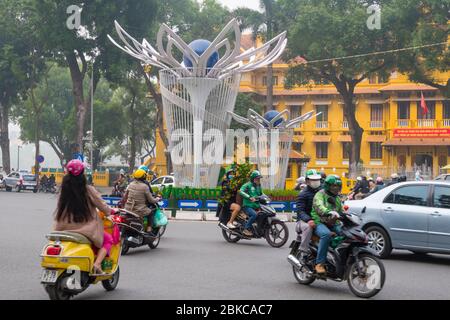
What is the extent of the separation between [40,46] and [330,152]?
2456cm

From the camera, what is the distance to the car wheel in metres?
12.2

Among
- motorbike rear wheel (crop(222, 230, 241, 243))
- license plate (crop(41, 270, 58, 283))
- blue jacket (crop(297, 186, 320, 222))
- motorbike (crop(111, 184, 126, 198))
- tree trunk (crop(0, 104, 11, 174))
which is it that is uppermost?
tree trunk (crop(0, 104, 11, 174))

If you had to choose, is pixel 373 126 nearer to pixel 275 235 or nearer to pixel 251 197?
pixel 275 235

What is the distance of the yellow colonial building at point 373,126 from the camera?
52125 millimetres

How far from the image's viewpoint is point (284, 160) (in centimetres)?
2981

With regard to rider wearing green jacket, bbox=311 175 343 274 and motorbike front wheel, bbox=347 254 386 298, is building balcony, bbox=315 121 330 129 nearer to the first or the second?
rider wearing green jacket, bbox=311 175 343 274

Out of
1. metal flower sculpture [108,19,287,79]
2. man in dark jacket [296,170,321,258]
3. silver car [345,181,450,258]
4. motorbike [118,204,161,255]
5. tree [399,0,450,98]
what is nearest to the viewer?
man in dark jacket [296,170,321,258]

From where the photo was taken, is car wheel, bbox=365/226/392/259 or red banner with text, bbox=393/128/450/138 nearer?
car wheel, bbox=365/226/392/259

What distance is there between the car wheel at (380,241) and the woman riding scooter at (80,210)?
228 inches

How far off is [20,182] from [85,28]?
1272cm

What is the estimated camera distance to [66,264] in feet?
24.9

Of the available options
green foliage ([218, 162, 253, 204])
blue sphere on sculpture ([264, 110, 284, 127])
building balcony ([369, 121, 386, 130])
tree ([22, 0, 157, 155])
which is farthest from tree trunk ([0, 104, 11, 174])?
green foliage ([218, 162, 253, 204])
